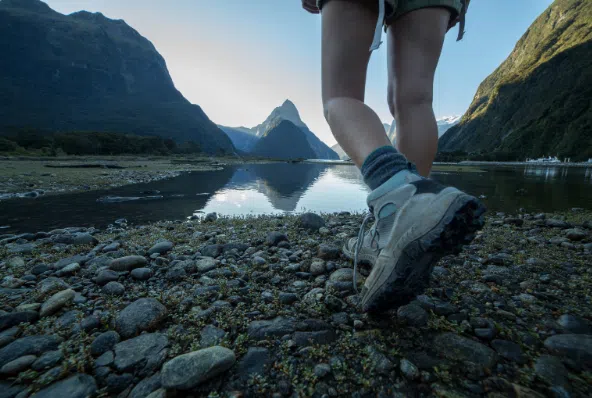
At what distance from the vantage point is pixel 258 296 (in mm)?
1622

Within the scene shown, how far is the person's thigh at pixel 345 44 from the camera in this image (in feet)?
4.97

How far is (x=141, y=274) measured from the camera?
1916mm

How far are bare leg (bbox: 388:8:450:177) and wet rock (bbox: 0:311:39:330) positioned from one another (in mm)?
2409

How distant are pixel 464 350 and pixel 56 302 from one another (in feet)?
6.93

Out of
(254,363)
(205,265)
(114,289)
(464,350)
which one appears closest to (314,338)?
(254,363)

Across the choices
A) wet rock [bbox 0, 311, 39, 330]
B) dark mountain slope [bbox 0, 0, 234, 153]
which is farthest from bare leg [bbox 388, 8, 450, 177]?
dark mountain slope [bbox 0, 0, 234, 153]

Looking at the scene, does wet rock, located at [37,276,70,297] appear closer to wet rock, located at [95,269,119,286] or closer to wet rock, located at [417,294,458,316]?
wet rock, located at [95,269,119,286]

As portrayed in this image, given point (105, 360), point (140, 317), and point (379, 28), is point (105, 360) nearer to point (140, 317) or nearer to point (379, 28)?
point (140, 317)

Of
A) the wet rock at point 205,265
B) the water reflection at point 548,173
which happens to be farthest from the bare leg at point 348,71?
the water reflection at point 548,173

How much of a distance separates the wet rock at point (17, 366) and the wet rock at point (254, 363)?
862 millimetres

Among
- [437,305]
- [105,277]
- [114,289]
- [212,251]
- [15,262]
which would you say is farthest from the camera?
[212,251]

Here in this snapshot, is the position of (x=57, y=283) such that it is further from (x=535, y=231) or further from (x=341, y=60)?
(x=535, y=231)

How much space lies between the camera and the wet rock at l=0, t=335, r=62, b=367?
1.09 metres

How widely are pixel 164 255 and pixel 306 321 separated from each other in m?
1.74
